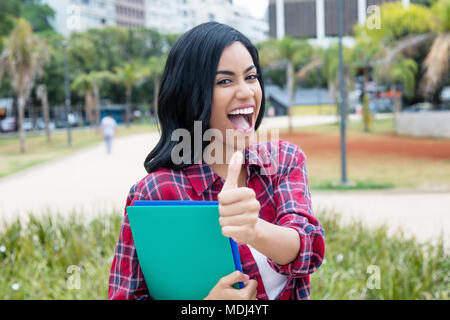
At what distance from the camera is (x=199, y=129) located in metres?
1.13

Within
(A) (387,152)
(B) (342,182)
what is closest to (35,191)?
(B) (342,182)

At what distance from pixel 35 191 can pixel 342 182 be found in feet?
18.4

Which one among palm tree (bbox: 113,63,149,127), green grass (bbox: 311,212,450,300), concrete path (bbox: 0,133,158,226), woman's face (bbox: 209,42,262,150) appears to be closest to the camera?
woman's face (bbox: 209,42,262,150)

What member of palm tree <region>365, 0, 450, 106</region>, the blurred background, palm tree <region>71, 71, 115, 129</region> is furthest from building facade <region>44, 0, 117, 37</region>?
palm tree <region>71, 71, 115, 129</region>

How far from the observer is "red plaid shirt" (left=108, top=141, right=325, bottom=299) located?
1.08m

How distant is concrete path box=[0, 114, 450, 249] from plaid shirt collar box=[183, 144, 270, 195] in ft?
10.9

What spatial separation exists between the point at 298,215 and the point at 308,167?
10609mm

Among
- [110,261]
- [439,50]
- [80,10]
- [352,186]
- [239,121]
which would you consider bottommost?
[352,186]

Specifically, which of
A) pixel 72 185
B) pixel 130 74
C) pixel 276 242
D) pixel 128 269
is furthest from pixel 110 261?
pixel 130 74

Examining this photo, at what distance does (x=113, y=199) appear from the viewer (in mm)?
7402

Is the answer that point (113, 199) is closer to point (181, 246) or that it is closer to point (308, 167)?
point (308, 167)

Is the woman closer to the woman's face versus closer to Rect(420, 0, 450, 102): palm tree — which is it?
the woman's face

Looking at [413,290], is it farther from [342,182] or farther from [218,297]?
[342,182]

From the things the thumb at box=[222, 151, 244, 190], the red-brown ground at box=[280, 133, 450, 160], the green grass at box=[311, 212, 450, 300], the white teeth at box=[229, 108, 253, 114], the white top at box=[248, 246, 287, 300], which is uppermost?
the white teeth at box=[229, 108, 253, 114]
